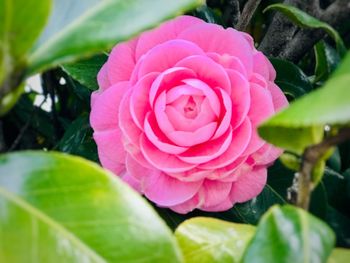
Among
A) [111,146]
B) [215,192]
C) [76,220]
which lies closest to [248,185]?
[215,192]

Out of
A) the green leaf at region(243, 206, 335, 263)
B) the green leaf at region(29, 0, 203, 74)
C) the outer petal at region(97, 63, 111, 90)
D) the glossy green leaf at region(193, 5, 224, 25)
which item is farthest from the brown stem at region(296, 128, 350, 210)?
the glossy green leaf at region(193, 5, 224, 25)

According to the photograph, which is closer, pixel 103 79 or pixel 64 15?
pixel 64 15

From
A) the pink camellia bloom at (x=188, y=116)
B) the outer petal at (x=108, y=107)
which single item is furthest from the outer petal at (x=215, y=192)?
the outer petal at (x=108, y=107)

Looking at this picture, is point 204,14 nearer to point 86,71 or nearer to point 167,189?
point 86,71

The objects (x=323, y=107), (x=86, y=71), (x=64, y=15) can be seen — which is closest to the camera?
(x=323, y=107)

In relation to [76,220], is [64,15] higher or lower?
higher

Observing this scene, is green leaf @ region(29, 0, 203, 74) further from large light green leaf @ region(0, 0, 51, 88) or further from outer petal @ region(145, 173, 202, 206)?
outer petal @ region(145, 173, 202, 206)

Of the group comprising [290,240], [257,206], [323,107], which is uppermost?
[323,107]

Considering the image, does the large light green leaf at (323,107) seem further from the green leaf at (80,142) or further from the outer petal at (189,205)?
the green leaf at (80,142)
